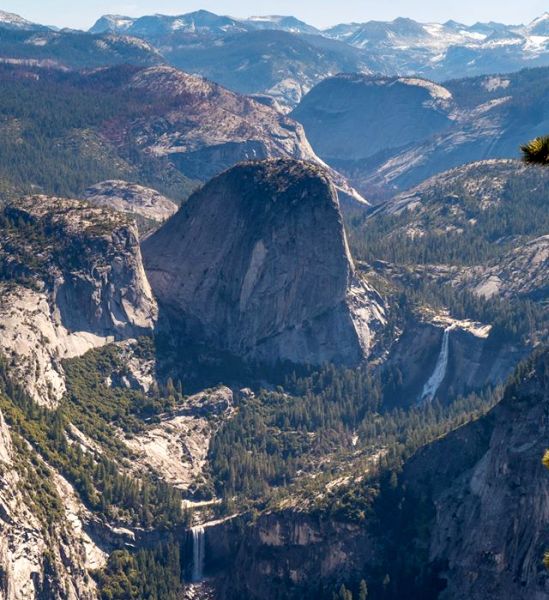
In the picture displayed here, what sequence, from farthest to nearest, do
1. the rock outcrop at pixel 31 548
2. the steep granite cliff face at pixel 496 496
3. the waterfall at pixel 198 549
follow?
the waterfall at pixel 198 549, the rock outcrop at pixel 31 548, the steep granite cliff face at pixel 496 496

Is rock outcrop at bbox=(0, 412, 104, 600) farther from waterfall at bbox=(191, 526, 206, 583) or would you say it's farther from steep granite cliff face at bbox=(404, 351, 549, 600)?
steep granite cliff face at bbox=(404, 351, 549, 600)

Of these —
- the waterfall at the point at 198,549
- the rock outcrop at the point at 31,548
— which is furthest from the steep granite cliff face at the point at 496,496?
the rock outcrop at the point at 31,548

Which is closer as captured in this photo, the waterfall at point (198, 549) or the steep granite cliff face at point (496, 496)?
the steep granite cliff face at point (496, 496)

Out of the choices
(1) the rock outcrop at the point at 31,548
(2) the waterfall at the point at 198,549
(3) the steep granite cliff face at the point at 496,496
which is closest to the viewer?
(3) the steep granite cliff face at the point at 496,496

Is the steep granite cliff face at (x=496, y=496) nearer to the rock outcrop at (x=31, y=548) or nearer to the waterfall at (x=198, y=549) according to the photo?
the waterfall at (x=198, y=549)

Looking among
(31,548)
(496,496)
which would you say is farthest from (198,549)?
(496,496)

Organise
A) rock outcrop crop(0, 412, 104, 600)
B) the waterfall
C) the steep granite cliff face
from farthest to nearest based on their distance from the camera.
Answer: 1. the waterfall
2. rock outcrop crop(0, 412, 104, 600)
3. the steep granite cliff face

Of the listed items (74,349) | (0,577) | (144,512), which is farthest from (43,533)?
(74,349)

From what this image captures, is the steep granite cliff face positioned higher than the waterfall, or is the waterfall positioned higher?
the steep granite cliff face

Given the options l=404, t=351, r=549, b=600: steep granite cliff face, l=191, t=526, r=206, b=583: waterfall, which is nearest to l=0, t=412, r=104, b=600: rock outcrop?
l=191, t=526, r=206, b=583: waterfall
